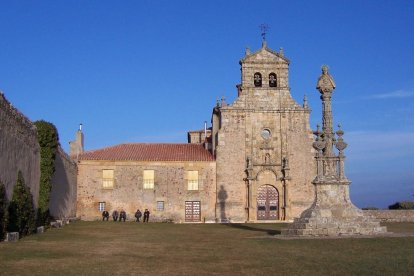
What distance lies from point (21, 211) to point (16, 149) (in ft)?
7.77

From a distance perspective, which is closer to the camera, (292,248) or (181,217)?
(292,248)

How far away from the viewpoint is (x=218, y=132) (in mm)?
45719

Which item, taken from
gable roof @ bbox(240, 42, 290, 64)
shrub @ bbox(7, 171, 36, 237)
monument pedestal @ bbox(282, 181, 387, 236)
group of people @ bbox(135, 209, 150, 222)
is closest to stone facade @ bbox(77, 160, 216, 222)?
group of people @ bbox(135, 209, 150, 222)

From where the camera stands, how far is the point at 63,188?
3653 cm

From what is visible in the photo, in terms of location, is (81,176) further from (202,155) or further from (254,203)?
(254,203)

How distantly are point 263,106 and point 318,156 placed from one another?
22795 mm

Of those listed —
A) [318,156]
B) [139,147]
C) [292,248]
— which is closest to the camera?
[292,248]

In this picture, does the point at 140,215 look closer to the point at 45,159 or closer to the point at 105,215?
the point at 105,215

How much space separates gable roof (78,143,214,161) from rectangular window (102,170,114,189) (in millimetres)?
1121

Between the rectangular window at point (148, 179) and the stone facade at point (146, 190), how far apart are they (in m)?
0.25

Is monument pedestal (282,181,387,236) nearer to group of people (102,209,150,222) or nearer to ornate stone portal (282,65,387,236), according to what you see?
ornate stone portal (282,65,387,236)

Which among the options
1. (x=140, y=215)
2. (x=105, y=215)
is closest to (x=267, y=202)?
(x=140, y=215)

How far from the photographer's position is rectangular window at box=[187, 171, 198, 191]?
4550cm

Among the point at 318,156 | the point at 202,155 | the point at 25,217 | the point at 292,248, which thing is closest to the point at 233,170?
the point at 202,155
